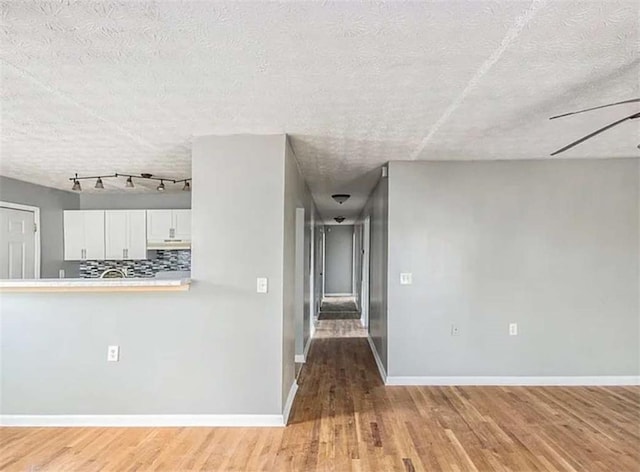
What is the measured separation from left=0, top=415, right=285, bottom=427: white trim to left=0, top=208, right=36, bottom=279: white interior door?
2437mm

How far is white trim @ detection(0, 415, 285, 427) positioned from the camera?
3.42m

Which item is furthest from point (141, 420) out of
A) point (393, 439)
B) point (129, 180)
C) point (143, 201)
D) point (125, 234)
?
point (143, 201)

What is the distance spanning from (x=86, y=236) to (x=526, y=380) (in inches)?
225

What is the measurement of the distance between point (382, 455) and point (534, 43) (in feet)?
8.08

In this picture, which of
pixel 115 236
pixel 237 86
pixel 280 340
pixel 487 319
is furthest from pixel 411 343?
pixel 115 236

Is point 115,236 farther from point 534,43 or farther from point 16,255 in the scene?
point 534,43

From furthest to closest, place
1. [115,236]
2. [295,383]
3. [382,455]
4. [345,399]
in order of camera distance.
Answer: [115,236], [295,383], [345,399], [382,455]

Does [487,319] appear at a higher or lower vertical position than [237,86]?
lower

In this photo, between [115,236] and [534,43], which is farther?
[115,236]

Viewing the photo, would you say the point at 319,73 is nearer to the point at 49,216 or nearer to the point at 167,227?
the point at 167,227

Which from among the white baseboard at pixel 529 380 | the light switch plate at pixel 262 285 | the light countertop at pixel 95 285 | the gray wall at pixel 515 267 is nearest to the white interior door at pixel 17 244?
the light countertop at pixel 95 285

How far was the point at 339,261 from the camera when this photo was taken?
14.1 metres

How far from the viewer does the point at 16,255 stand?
548 centimetres

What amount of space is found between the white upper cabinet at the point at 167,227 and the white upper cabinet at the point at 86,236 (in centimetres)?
72
